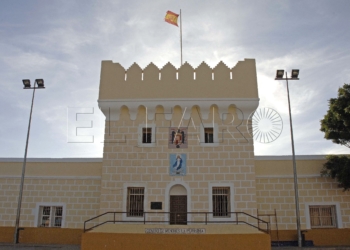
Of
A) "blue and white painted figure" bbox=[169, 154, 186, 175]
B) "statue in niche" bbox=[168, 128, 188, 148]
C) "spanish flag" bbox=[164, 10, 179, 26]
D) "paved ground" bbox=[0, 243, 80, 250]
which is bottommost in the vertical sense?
"paved ground" bbox=[0, 243, 80, 250]

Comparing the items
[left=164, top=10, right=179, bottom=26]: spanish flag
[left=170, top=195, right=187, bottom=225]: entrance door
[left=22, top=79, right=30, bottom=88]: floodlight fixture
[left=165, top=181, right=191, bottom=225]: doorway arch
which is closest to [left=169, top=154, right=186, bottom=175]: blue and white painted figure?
[left=165, top=181, right=191, bottom=225]: doorway arch

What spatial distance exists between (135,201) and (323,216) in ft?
30.2

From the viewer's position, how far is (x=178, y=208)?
15.8m

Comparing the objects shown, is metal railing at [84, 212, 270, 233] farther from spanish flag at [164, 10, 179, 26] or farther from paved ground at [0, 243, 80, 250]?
spanish flag at [164, 10, 179, 26]

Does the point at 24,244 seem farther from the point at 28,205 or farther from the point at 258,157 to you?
the point at 258,157

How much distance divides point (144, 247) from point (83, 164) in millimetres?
6764

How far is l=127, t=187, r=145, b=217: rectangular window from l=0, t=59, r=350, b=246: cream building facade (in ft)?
0.14

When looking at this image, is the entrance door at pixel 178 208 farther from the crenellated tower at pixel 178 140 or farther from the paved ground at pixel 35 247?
the paved ground at pixel 35 247

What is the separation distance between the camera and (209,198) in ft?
51.6

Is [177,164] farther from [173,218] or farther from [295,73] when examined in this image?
[295,73]

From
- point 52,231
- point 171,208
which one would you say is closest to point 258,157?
point 171,208

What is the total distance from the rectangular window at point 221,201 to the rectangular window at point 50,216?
801 cm

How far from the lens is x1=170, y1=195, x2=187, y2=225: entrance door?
1568cm

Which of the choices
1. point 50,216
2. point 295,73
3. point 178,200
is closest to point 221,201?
point 178,200
